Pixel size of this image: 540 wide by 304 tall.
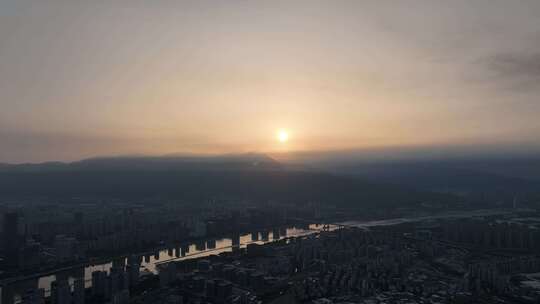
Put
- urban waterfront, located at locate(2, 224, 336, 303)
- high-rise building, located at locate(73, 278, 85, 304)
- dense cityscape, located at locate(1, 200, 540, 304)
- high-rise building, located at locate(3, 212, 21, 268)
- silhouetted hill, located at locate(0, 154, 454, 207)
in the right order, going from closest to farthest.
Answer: high-rise building, located at locate(73, 278, 85, 304) → dense cityscape, located at locate(1, 200, 540, 304) → urban waterfront, located at locate(2, 224, 336, 303) → high-rise building, located at locate(3, 212, 21, 268) → silhouetted hill, located at locate(0, 154, 454, 207)

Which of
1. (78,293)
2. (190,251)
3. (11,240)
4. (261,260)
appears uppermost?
(11,240)

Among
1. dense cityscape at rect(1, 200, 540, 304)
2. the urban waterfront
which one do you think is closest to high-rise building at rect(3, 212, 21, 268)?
dense cityscape at rect(1, 200, 540, 304)

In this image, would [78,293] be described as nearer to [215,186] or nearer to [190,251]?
[190,251]

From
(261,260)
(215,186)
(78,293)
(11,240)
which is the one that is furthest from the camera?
(215,186)

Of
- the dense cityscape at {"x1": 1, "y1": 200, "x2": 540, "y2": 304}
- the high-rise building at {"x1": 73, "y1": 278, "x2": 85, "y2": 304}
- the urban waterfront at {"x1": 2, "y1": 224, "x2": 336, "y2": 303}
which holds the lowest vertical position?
the urban waterfront at {"x1": 2, "y1": 224, "x2": 336, "y2": 303}

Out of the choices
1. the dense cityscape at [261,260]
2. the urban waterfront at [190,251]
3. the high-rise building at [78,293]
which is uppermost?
the high-rise building at [78,293]

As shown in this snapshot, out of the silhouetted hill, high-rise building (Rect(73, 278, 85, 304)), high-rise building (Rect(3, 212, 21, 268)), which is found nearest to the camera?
high-rise building (Rect(73, 278, 85, 304))

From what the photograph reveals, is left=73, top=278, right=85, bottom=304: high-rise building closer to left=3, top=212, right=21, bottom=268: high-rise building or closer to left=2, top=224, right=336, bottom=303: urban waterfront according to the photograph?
left=2, top=224, right=336, bottom=303: urban waterfront

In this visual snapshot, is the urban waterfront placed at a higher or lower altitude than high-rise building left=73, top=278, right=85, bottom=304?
lower

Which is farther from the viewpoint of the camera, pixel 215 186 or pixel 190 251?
pixel 215 186

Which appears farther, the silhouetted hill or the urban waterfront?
the silhouetted hill

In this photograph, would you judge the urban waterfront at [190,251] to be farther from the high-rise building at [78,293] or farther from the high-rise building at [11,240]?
the high-rise building at [11,240]

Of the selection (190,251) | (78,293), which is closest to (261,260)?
(190,251)

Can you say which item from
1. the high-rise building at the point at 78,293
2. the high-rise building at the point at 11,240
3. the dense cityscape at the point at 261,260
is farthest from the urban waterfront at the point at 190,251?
the high-rise building at the point at 11,240
